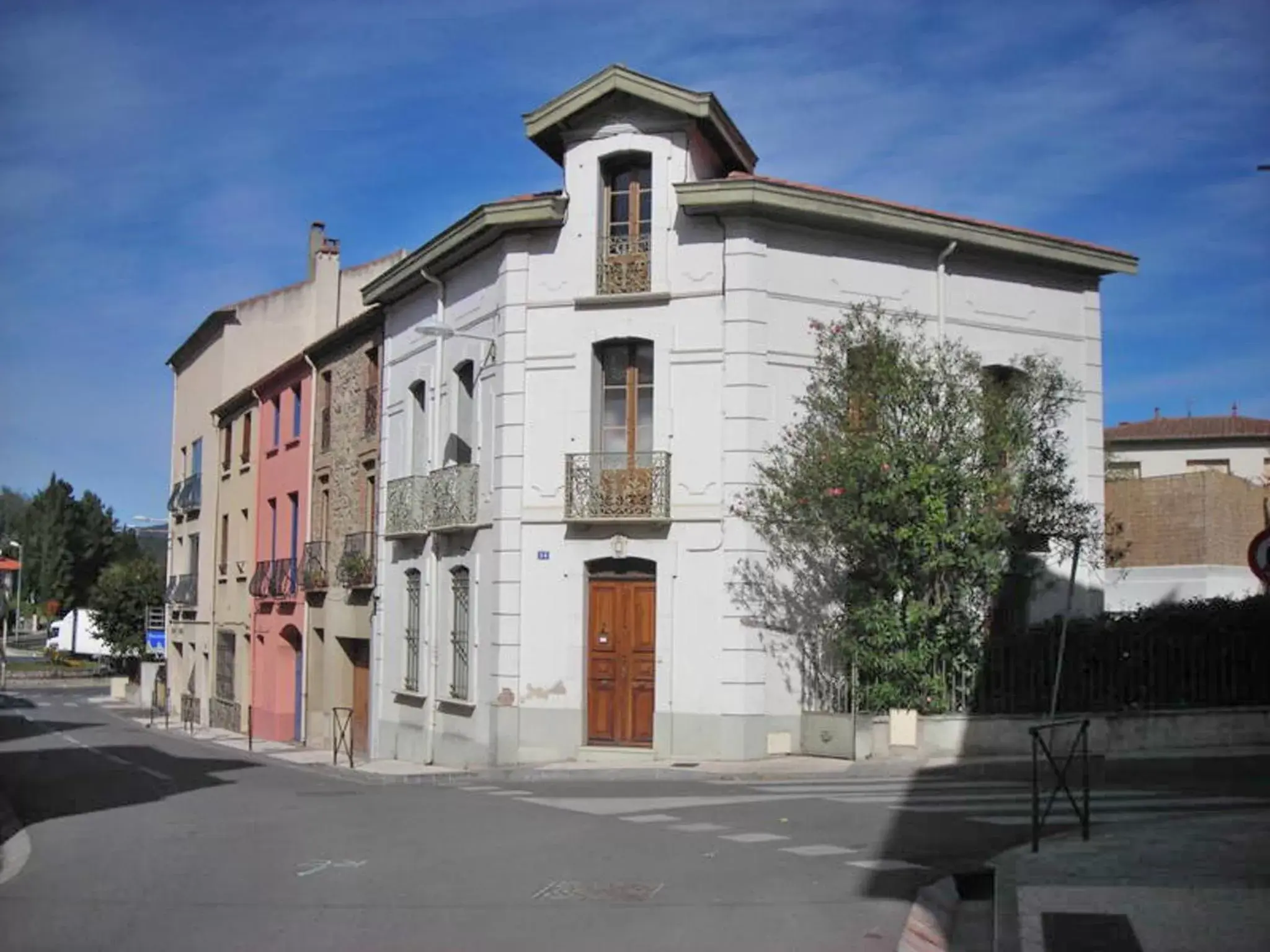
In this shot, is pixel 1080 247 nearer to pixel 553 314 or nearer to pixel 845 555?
pixel 845 555

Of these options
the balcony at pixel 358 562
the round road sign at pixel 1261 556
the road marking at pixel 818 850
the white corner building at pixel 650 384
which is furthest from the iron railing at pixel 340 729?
the round road sign at pixel 1261 556

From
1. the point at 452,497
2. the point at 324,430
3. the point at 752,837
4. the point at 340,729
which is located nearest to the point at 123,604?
the point at 324,430

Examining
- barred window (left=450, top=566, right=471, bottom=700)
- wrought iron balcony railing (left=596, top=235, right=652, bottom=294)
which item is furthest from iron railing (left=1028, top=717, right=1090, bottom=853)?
barred window (left=450, top=566, right=471, bottom=700)

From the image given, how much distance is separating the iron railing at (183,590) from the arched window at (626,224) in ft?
85.2

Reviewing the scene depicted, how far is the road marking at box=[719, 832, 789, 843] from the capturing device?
11164 millimetres

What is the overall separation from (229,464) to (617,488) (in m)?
23.1

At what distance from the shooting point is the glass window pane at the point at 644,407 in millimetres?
20219

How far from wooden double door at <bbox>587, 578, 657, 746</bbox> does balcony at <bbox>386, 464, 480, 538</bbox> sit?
276 centimetres

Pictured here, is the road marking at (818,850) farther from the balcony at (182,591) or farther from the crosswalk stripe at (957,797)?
the balcony at (182,591)

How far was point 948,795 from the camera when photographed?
1420 centimetres

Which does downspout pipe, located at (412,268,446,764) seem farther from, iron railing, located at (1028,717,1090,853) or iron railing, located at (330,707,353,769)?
iron railing, located at (1028,717,1090,853)

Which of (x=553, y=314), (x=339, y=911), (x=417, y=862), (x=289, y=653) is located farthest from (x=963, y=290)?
(x=289, y=653)

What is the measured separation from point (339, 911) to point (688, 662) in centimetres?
1091

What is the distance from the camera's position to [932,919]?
8.26 meters
